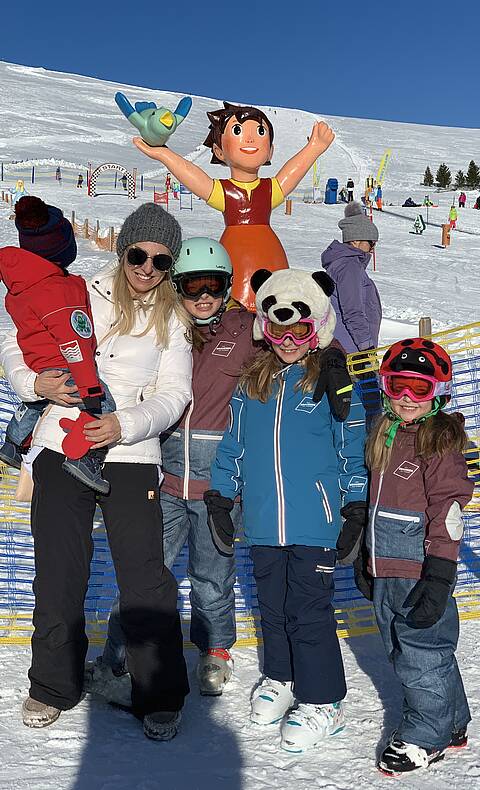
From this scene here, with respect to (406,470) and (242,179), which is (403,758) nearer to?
(406,470)

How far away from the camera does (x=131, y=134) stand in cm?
5175

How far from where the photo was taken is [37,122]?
166 ft

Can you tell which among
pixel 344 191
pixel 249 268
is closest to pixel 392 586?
pixel 249 268

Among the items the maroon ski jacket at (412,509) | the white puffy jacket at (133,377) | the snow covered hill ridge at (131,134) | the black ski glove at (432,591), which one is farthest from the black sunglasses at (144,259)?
the snow covered hill ridge at (131,134)

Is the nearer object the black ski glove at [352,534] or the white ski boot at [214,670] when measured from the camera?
the black ski glove at [352,534]

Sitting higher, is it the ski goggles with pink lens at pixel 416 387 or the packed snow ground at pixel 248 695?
the ski goggles with pink lens at pixel 416 387

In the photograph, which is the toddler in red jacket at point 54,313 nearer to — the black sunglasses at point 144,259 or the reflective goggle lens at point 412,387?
the black sunglasses at point 144,259

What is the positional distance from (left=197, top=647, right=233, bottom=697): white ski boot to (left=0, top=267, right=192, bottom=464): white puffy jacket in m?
0.91

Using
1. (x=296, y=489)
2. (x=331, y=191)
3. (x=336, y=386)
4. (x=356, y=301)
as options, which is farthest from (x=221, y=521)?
(x=331, y=191)

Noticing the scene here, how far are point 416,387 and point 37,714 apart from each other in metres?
1.79

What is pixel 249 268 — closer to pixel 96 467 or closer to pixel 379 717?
pixel 96 467

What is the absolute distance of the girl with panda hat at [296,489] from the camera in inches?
105

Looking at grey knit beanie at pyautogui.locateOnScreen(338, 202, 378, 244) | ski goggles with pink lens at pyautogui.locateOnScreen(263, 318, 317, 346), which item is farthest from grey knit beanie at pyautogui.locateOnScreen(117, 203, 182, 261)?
grey knit beanie at pyautogui.locateOnScreen(338, 202, 378, 244)

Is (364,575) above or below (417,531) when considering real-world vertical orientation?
→ below
